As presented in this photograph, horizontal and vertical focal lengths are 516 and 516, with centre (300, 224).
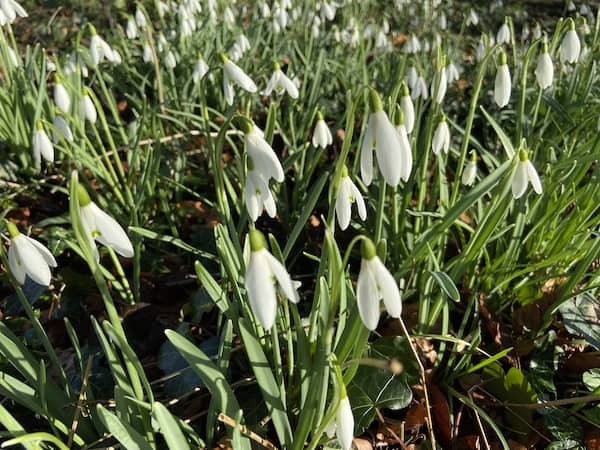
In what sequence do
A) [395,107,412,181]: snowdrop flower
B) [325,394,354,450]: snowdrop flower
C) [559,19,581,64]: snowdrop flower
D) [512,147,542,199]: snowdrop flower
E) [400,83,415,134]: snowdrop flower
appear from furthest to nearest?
[559,19,581,64]: snowdrop flower < [400,83,415,134]: snowdrop flower < [512,147,542,199]: snowdrop flower < [395,107,412,181]: snowdrop flower < [325,394,354,450]: snowdrop flower

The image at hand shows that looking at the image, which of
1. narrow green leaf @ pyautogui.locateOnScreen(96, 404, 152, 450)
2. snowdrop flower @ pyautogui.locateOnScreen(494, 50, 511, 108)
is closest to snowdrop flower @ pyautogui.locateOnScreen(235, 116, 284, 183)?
narrow green leaf @ pyautogui.locateOnScreen(96, 404, 152, 450)

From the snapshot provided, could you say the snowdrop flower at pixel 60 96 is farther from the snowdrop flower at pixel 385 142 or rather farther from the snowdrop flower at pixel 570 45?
the snowdrop flower at pixel 570 45

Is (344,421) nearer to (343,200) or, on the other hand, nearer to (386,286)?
(386,286)

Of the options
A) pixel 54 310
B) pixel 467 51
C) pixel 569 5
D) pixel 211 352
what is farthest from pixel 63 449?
pixel 467 51

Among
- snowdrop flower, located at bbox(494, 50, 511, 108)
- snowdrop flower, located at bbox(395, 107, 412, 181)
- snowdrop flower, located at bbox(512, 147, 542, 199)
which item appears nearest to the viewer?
snowdrop flower, located at bbox(395, 107, 412, 181)

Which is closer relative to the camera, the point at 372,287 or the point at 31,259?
the point at 372,287

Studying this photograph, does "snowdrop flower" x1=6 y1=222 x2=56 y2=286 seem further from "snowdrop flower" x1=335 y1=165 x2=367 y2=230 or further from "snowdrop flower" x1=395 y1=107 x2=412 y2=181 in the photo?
"snowdrop flower" x1=395 y1=107 x2=412 y2=181

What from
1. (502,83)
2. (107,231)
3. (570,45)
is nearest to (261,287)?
(107,231)
